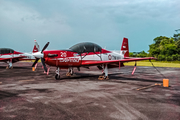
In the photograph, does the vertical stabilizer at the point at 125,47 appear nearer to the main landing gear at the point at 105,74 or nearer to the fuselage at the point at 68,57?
the fuselage at the point at 68,57

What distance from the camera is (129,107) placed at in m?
5.78

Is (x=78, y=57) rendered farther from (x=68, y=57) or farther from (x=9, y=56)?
(x=9, y=56)

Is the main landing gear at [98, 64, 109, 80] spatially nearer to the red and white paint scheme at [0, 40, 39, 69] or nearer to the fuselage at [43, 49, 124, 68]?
the fuselage at [43, 49, 124, 68]

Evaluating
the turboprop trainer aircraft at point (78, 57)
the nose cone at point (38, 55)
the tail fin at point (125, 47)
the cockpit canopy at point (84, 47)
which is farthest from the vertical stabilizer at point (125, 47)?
the nose cone at point (38, 55)

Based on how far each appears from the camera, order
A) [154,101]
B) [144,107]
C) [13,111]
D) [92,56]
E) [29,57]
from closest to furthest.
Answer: [13,111] → [144,107] → [154,101] → [92,56] → [29,57]

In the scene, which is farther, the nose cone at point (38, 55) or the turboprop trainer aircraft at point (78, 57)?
the turboprop trainer aircraft at point (78, 57)

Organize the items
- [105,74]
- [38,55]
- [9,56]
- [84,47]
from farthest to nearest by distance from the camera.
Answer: [9,56] → [105,74] → [84,47] → [38,55]

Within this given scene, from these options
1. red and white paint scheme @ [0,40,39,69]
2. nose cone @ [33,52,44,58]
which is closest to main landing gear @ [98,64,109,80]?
nose cone @ [33,52,44,58]

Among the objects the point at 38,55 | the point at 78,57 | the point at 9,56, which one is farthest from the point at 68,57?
the point at 9,56

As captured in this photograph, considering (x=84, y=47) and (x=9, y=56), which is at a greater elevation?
(x=84, y=47)

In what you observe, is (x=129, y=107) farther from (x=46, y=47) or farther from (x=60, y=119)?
(x=46, y=47)

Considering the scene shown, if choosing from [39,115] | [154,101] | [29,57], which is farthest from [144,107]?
[29,57]

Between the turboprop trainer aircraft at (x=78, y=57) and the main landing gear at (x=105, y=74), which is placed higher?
the turboprop trainer aircraft at (x=78, y=57)

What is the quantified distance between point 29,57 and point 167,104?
27.1 metres
